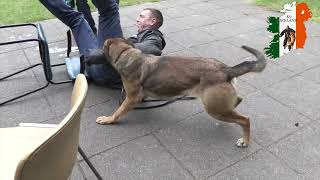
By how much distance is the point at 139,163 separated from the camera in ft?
9.91

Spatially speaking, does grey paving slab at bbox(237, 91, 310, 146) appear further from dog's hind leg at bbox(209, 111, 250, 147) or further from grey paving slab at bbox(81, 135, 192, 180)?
grey paving slab at bbox(81, 135, 192, 180)

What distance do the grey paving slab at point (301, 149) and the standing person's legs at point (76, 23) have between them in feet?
7.84

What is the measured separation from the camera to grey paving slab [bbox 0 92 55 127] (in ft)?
11.9

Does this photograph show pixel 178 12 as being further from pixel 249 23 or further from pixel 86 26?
pixel 86 26

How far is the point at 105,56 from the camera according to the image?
3580 millimetres

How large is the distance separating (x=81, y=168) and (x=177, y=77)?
1.11 meters

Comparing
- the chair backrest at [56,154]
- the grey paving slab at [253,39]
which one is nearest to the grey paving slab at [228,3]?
the grey paving slab at [253,39]

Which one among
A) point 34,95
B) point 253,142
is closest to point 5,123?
point 34,95

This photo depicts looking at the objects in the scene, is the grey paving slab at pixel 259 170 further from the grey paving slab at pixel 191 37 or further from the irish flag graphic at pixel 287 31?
the grey paving slab at pixel 191 37

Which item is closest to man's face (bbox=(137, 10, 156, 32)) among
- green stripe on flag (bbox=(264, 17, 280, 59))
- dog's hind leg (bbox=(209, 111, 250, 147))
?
dog's hind leg (bbox=(209, 111, 250, 147))

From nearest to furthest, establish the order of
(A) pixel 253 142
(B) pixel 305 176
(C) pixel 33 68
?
(B) pixel 305 176 < (A) pixel 253 142 < (C) pixel 33 68

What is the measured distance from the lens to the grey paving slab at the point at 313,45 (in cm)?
514

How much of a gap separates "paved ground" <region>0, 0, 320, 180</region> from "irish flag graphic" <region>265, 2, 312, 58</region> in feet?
0.53

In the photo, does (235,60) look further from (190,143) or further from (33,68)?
(33,68)
